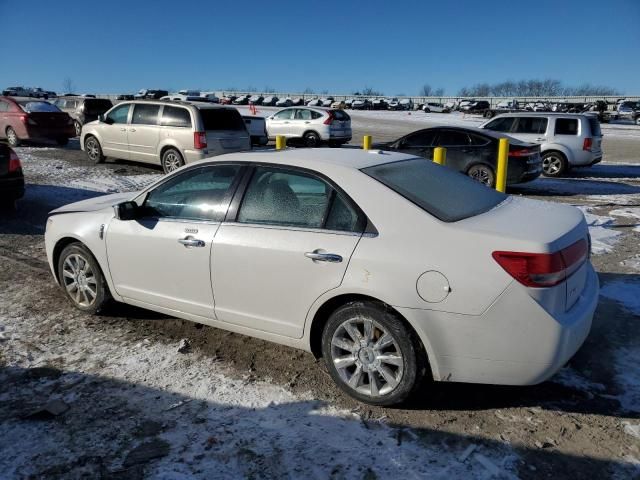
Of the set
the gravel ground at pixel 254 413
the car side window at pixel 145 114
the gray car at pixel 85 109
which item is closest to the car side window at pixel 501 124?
the car side window at pixel 145 114

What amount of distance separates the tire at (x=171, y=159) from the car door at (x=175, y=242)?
7999mm

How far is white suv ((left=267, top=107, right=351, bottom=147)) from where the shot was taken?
19.1 m

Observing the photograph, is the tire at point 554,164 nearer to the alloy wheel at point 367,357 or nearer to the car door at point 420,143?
the car door at point 420,143

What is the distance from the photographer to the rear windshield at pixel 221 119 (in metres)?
11.7

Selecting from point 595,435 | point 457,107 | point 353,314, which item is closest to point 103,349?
point 353,314

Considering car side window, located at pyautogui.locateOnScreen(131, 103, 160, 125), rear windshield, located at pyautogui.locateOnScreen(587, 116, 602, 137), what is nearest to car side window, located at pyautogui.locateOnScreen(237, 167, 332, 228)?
car side window, located at pyautogui.locateOnScreen(131, 103, 160, 125)

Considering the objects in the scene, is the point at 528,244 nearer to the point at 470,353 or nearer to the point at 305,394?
the point at 470,353

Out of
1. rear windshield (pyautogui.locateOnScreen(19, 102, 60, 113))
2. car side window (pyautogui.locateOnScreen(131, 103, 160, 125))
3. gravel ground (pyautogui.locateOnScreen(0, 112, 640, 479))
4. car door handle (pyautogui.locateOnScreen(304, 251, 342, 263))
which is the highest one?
rear windshield (pyautogui.locateOnScreen(19, 102, 60, 113))

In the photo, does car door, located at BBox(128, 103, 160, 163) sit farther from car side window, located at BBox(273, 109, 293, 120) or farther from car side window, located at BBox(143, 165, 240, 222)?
car side window, located at BBox(143, 165, 240, 222)

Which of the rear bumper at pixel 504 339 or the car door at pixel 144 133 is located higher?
the car door at pixel 144 133

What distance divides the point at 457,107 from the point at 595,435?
66688 mm

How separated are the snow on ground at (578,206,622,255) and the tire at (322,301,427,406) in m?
4.54

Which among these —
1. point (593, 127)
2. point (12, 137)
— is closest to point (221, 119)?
point (12, 137)

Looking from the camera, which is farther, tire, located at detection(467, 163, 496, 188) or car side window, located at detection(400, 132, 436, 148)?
car side window, located at detection(400, 132, 436, 148)
